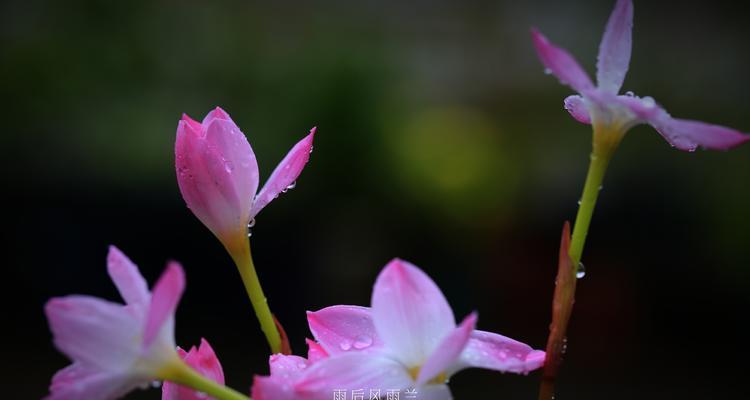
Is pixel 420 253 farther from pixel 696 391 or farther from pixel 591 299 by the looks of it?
pixel 696 391

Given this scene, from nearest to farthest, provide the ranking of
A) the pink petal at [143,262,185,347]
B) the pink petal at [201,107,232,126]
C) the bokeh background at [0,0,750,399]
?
1. the pink petal at [143,262,185,347]
2. the pink petal at [201,107,232,126]
3. the bokeh background at [0,0,750,399]

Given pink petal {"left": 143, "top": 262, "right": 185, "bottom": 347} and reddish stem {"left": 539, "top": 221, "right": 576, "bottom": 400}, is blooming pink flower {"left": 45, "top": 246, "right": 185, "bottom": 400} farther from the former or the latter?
reddish stem {"left": 539, "top": 221, "right": 576, "bottom": 400}

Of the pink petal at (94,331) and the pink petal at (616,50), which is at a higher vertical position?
the pink petal at (616,50)

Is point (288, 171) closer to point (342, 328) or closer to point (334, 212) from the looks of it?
point (342, 328)

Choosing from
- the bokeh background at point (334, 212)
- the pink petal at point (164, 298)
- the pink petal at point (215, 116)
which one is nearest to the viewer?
the pink petal at point (164, 298)

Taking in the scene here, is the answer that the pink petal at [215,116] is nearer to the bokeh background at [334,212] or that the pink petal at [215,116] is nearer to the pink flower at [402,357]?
the pink flower at [402,357]

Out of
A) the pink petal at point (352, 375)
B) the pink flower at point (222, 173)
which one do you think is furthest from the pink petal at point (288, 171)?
the pink petal at point (352, 375)

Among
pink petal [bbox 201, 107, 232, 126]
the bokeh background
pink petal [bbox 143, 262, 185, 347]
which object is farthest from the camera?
the bokeh background

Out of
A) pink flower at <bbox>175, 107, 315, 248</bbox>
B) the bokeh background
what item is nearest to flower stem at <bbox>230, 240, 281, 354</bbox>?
pink flower at <bbox>175, 107, 315, 248</bbox>
